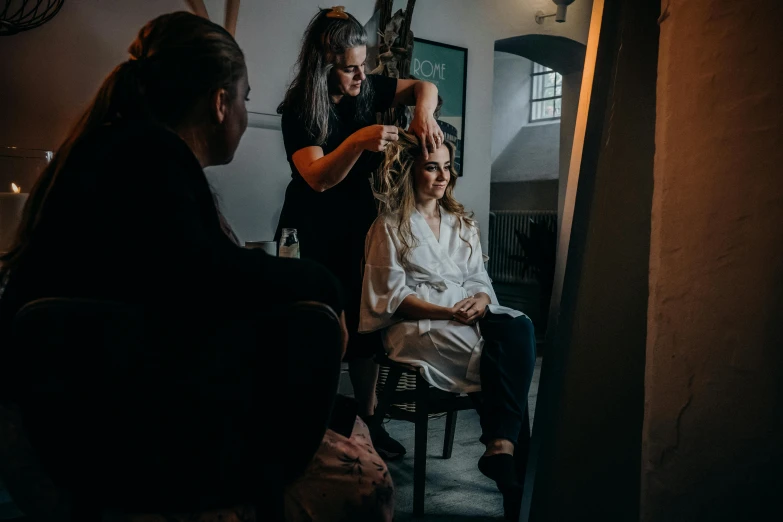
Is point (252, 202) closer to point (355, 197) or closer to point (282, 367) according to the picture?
point (355, 197)

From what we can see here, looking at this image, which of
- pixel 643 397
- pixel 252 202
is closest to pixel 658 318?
pixel 643 397

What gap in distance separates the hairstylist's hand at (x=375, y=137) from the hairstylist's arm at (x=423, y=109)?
264 mm

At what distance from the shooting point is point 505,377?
196 centimetres

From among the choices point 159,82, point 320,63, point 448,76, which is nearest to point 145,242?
point 159,82

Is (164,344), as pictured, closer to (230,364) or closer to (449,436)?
(230,364)

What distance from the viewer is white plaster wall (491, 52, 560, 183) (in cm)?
777

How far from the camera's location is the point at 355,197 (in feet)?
7.64

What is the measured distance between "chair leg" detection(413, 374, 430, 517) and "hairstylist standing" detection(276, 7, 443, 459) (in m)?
0.34

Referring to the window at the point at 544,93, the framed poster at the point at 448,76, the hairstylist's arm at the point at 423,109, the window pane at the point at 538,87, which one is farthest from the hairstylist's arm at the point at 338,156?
the window pane at the point at 538,87

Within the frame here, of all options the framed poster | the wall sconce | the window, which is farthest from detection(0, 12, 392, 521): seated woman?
the window

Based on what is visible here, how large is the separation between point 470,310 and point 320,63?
92 cm

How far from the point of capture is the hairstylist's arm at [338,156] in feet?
6.16

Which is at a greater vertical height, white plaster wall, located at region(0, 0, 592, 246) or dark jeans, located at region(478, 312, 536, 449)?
white plaster wall, located at region(0, 0, 592, 246)

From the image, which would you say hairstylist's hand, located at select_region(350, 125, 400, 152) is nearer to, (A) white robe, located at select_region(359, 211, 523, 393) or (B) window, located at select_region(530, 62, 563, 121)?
(A) white robe, located at select_region(359, 211, 523, 393)
